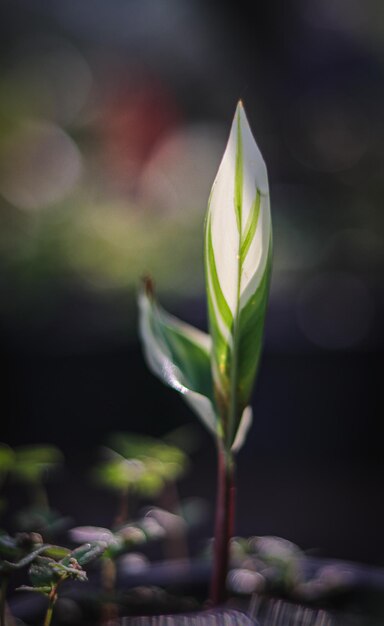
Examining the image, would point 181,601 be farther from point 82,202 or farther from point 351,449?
point 82,202

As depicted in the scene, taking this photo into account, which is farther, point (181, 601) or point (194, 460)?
point (194, 460)

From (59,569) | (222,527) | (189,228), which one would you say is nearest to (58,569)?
(59,569)

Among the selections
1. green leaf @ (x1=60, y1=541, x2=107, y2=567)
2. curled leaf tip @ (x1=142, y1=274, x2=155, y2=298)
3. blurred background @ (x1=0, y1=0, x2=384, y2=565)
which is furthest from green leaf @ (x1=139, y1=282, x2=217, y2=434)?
blurred background @ (x1=0, y1=0, x2=384, y2=565)

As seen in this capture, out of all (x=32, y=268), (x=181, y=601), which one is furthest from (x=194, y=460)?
(x=181, y=601)

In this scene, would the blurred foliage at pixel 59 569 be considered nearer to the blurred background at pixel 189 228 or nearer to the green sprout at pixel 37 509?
the green sprout at pixel 37 509

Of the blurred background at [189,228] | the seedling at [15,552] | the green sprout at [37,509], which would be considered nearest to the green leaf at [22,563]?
the seedling at [15,552]

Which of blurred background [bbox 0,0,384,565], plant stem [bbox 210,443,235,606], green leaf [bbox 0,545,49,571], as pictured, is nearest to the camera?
green leaf [bbox 0,545,49,571]

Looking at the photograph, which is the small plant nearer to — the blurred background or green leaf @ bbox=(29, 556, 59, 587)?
green leaf @ bbox=(29, 556, 59, 587)

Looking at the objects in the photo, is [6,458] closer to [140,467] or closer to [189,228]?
[140,467]
